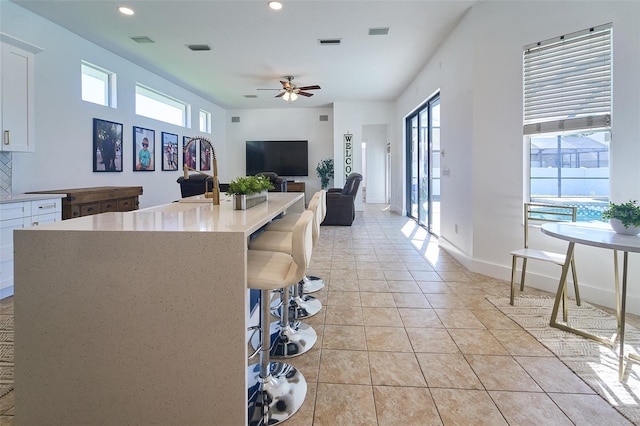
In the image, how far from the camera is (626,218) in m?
2.08

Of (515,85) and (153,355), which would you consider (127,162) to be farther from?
(515,85)

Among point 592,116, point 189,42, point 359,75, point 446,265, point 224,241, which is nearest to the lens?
point 224,241

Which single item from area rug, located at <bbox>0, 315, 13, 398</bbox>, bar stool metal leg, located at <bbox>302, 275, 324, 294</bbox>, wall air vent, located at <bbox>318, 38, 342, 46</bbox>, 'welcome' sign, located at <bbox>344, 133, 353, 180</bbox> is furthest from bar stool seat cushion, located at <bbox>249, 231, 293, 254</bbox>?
'welcome' sign, located at <bbox>344, 133, 353, 180</bbox>

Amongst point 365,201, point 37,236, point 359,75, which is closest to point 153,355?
point 37,236

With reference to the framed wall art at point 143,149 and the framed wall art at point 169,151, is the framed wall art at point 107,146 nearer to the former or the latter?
the framed wall art at point 143,149

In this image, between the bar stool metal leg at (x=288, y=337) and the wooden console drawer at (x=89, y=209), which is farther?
the wooden console drawer at (x=89, y=209)

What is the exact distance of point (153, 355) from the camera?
1376mm

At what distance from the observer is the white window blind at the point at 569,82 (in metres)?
2.85

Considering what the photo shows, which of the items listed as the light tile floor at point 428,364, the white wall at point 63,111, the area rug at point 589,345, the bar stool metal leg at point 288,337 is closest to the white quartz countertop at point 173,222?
the bar stool metal leg at point 288,337

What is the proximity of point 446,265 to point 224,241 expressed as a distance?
3522mm

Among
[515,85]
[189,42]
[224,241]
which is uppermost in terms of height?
[189,42]

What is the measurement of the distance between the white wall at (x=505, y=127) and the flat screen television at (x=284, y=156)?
5904mm

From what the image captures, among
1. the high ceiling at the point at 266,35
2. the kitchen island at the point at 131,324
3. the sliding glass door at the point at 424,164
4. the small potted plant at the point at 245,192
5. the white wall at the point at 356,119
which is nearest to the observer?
the kitchen island at the point at 131,324

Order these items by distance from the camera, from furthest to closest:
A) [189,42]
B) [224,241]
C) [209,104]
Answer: [209,104]
[189,42]
[224,241]
